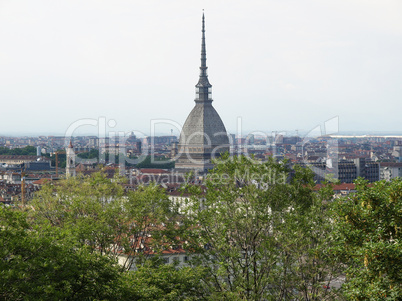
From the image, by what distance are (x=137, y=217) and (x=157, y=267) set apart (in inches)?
88.1

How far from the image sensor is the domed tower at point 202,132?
10631cm

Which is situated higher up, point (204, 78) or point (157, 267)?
point (204, 78)

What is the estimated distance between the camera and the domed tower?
4186 inches

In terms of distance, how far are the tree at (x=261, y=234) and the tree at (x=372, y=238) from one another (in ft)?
7.46

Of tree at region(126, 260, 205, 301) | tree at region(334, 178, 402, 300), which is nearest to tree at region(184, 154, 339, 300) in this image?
tree at region(126, 260, 205, 301)

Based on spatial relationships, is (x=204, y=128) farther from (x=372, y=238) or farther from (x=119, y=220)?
(x=372, y=238)

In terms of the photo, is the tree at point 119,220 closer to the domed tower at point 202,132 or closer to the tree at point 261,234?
the tree at point 261,234

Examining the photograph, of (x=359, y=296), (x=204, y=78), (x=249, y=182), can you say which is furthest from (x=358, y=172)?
(x=359, y=296)

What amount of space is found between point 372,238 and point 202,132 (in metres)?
92.6

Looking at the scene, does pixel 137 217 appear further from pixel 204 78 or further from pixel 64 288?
pixel 204 78

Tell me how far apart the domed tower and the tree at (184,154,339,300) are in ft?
277

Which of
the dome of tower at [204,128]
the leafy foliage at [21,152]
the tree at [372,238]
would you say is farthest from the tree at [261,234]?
the leafy foliage at [21,152]

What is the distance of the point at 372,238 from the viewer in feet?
49.0

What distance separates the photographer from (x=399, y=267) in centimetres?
1394
